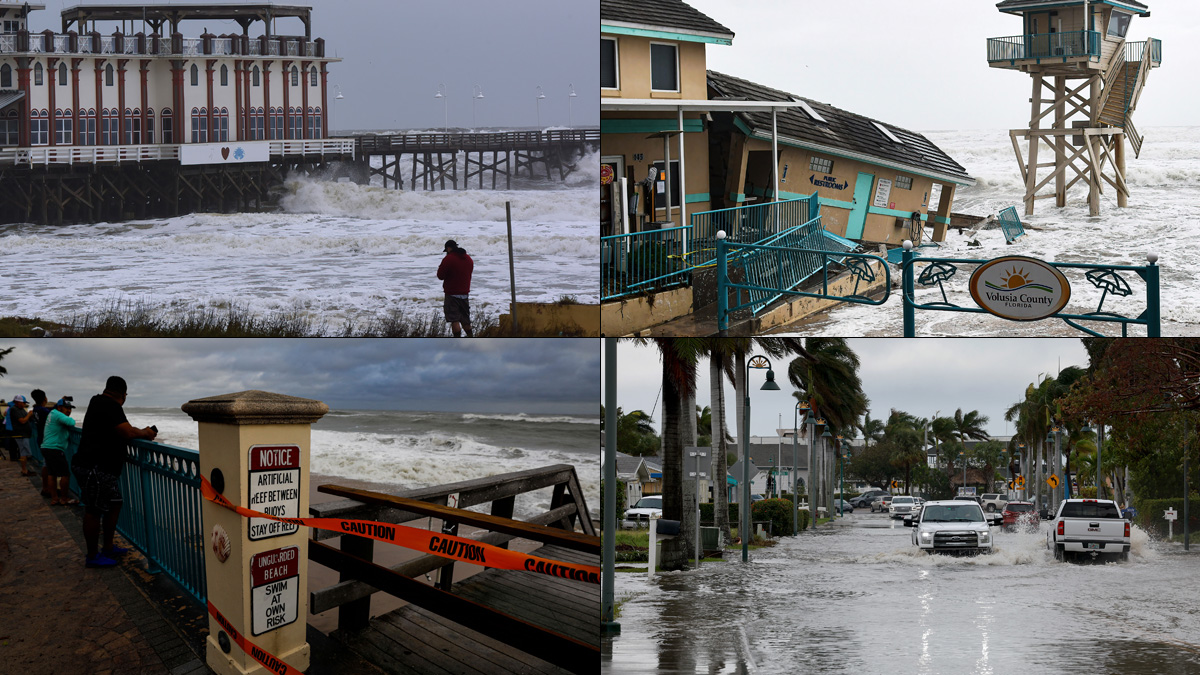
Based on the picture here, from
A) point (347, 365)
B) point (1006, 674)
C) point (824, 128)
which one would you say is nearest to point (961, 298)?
Answer: point (824, 128)

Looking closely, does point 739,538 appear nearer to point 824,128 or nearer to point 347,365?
point 824,128

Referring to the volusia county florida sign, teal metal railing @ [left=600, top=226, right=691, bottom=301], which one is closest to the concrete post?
teal metal railing @ [left=600, top=226, right=691, bottom=301]

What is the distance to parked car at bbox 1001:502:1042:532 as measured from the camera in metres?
18.9

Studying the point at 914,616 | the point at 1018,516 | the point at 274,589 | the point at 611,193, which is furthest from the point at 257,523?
the point at 1018,516

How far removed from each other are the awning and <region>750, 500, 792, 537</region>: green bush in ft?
95.2

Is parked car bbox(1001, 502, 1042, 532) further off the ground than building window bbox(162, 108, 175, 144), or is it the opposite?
building window bbox(162, 108, 175, 144)

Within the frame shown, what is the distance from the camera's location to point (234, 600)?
5.15 m

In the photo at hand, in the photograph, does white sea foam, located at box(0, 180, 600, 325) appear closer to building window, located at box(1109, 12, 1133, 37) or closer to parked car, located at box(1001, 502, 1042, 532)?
parked car, located at box(1001, 502, 1042, 532)

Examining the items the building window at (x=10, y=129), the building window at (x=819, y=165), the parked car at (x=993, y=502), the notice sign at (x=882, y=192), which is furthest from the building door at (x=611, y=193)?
the building window at (x=10, y=129)

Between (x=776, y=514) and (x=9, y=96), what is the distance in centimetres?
3006

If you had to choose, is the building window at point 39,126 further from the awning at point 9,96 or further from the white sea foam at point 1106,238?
the white sea foam at point 1106,238

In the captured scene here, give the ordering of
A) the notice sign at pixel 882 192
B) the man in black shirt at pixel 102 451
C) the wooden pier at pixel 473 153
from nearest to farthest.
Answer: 1. the man in black shirt at pixel 102 451
2. the notice sign at pixel 882 192
3. the wooden pier at pixel 473 153

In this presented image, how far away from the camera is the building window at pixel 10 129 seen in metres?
31.8

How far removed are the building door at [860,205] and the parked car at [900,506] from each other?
29.2 feet
